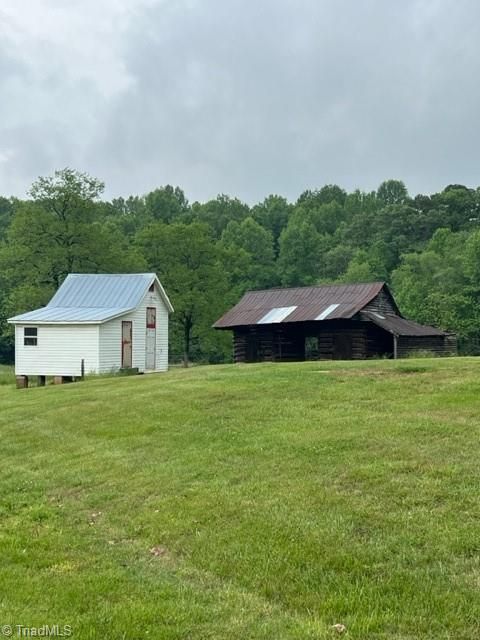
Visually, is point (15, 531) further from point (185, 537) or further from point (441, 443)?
point (441, 443)

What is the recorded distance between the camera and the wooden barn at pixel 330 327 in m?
31.0

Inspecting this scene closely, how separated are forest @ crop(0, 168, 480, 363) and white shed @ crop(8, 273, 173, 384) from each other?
11070 mm

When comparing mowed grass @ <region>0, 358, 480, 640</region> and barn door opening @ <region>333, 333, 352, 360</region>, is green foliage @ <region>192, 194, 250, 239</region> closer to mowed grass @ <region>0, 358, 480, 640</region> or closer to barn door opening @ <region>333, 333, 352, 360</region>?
barn door opening @ <region>333, 333, 352, 360</region>

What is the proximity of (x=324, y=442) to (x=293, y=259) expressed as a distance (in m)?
65.2

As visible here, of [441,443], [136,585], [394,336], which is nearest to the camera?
[136,585]

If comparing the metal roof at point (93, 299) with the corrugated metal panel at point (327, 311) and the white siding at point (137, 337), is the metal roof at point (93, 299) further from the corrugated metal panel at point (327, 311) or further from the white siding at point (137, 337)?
the corrugated metal panel at point (327, 311)

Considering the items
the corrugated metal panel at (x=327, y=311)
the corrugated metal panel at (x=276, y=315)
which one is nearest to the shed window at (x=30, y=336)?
the corrugated metal panel at (x=276, y=315)

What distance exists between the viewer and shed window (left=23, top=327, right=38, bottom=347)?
27.5m

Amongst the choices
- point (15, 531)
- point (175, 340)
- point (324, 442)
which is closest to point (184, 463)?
point (324, 442)

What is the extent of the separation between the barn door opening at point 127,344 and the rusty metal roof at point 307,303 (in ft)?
24.9

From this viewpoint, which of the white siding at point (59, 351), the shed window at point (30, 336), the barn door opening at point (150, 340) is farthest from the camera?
the barn door opening at point (150, 340)

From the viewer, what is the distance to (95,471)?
29.2 feet

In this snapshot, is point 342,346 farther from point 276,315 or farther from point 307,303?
point 276,315

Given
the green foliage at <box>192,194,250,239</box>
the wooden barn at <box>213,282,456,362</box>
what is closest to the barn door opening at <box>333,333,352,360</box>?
the wooden barn at <box>213,282,456,362</box>
